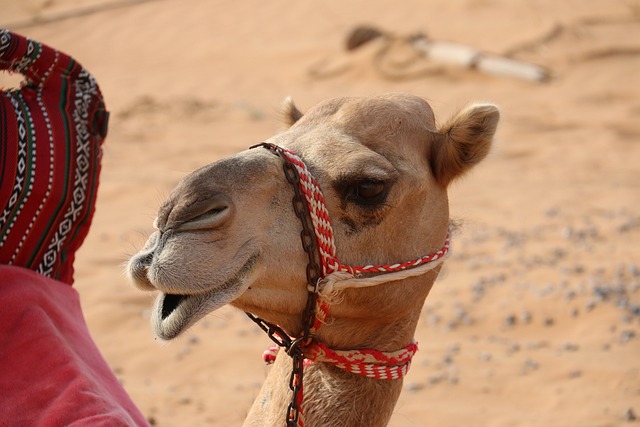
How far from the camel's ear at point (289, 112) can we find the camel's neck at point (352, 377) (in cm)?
81

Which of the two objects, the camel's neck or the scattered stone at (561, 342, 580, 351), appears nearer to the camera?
the camel's neck

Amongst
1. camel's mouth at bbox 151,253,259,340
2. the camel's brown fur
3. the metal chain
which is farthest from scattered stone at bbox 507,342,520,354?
camel's mouth at bbox 151,253,259,340

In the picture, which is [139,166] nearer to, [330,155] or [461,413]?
[461,413]

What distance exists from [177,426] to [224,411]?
287 millimetres

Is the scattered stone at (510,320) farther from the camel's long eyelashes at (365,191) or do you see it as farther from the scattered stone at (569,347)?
the camel's long eyelashes at (365,191)

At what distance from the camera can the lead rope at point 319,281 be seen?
2465mm

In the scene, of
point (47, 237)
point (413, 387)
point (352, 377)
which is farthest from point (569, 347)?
point (47, 237)

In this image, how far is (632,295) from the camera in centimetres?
588

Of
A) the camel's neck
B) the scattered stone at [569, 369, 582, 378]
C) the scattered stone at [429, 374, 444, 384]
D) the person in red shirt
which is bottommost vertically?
the scattered stone at [429, 374, 444, 384]

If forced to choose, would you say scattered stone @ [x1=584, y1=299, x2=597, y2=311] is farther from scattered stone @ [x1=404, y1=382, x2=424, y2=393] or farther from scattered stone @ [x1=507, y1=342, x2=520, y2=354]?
scattered stone @ [x1=404, y1=382, x2=424, y2=393]

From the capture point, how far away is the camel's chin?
2207 mm

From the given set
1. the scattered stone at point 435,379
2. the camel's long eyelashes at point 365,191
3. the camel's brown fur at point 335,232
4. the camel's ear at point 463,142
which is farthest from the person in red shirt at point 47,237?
the scattered stone at point 435,379

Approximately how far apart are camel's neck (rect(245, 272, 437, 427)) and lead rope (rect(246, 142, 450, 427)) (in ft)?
0.12

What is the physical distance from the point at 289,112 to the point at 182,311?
114cm
